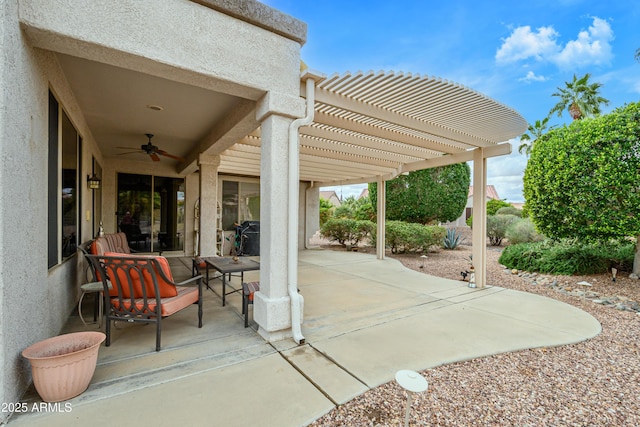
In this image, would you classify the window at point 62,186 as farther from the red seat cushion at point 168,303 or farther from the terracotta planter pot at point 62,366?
the terracotta planter pot at point 62,366

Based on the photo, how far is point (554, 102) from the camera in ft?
62.8

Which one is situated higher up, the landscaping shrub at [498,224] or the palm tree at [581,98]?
the palm tree at [581,98]

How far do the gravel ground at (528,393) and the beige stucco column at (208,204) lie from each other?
204 inches

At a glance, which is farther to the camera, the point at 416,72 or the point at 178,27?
the point at 416,72

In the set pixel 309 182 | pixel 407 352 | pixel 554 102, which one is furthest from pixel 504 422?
pixel 554 102

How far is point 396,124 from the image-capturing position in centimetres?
454

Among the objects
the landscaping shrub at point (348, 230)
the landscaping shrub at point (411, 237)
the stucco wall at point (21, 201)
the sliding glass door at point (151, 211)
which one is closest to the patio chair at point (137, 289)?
the stucco wall at point (21, 201)

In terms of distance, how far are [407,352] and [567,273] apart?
18.5 ft

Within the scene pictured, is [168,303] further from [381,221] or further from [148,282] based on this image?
[381,221]

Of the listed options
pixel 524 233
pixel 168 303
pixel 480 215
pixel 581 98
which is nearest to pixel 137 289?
pixel 168 303

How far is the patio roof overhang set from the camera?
364 cm

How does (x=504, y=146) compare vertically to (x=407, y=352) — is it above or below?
above

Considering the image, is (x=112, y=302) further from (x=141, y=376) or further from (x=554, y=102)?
(x=554, y=102)

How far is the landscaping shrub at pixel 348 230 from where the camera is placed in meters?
11.4
